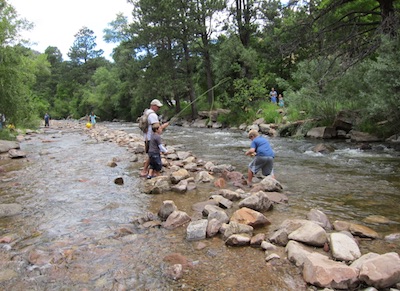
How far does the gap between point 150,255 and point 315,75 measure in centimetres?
1301

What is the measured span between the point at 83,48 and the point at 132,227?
249 ft

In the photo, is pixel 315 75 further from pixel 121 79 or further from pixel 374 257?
pixel 121 79

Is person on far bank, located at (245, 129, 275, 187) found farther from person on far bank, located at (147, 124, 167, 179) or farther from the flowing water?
person on far bank, located at (147, 124, 167, 179)

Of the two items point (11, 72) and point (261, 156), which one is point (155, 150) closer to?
Result: point (261, 156)

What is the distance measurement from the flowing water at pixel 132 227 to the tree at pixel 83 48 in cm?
6983

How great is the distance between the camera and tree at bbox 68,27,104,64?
7125cm

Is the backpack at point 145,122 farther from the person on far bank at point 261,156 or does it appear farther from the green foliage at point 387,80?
the green foliage at point 387,80

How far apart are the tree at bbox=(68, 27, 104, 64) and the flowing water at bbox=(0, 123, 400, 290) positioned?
69.8 metres

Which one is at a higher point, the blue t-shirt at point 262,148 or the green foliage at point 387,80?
the green foliage at point 387,80

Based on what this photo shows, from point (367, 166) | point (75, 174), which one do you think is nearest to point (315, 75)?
point (367, 166)

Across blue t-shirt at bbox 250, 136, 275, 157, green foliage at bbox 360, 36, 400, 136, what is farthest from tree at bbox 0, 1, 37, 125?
green foliage at bbox 360, 36, 400, 136

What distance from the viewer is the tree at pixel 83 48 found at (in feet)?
234

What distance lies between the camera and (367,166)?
340 inches

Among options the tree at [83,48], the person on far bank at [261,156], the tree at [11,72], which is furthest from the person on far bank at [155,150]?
the tree at [83,48]
